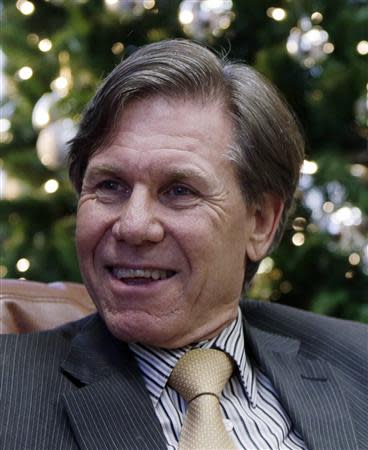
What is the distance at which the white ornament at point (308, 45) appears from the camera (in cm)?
250

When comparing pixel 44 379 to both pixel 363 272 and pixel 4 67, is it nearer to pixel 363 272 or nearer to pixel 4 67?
pixel 363 272

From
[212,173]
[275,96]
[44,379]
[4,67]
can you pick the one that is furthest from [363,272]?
[4,67]

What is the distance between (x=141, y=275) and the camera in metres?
1.50

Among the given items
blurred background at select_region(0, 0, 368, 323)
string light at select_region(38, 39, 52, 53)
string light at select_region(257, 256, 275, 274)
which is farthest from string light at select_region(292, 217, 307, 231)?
string light at select_region(38, 39, 52, 53)

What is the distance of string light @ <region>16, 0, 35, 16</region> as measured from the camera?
9.92 ft

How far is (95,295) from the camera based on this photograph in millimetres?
1564

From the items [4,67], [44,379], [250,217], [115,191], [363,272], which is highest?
[115,191]

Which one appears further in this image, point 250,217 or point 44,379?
point 250,217

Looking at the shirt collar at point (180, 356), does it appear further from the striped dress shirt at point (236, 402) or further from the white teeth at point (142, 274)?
the white teeth at point (142, 274)

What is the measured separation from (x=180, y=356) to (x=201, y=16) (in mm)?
1262

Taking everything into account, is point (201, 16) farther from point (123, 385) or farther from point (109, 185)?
point (123, 385)

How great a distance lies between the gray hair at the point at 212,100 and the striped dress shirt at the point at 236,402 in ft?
0.77

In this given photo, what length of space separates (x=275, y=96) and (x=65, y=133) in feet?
3.82

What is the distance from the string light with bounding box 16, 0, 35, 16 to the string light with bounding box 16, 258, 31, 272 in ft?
3.10
